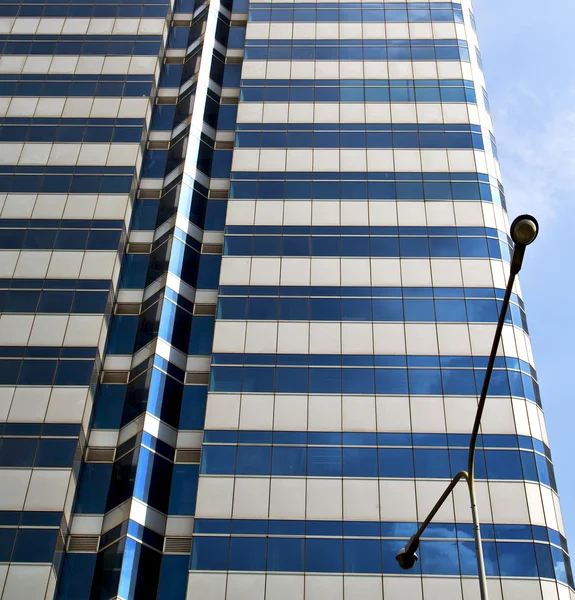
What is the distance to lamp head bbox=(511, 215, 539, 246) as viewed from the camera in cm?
1413

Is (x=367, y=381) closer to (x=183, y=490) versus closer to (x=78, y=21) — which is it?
(x=183, y=490)

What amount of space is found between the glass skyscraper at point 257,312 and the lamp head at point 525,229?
2016cm

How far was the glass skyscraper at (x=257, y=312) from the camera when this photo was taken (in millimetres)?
31750

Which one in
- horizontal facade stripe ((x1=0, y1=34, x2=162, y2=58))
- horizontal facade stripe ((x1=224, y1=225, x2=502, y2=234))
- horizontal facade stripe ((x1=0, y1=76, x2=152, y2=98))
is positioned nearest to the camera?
horizontal facade stripe ((x1=224, y1=225, x2=502, y2=234))

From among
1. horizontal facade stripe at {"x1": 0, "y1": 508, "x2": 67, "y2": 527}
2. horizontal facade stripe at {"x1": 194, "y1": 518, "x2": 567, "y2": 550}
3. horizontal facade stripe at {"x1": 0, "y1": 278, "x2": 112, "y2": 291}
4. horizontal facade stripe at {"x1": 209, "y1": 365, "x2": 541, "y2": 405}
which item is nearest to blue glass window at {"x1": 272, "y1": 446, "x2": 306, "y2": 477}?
horizontal facade stripe at {"x1": 194, "y1": 518, "x2": 567, "y2": 550}

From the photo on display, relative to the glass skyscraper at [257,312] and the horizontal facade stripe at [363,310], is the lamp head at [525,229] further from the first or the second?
the horizontal facade stripe at [363,310]

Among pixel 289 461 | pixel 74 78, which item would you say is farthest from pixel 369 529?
pixel 74 78

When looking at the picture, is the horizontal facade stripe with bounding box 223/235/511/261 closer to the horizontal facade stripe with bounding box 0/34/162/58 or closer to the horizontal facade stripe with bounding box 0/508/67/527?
the horizontal facade stripe with bounding box 0/508/67/527

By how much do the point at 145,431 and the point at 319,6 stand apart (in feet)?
108

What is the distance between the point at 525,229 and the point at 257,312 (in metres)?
25.0

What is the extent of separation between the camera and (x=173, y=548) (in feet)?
107

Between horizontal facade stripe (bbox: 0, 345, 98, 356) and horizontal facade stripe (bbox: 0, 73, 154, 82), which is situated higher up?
horizontal facade stripe (bbox: 0, 73, 154, 82)

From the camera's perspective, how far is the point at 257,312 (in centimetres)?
3838

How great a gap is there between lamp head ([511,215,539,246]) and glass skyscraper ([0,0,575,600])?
A: 20.2m
